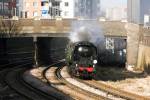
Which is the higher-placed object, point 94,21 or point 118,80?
point 94,21

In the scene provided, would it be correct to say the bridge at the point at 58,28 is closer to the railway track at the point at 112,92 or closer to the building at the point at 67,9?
the railway track at the point at 112,92

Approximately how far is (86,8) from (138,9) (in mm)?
31278

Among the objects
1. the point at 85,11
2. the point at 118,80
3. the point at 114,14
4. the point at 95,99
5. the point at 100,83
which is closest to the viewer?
the point at 95,99

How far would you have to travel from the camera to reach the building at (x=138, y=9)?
491ft

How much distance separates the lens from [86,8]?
452 feet

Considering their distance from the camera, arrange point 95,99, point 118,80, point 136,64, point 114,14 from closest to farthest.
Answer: point 95,99 < point 118,80 < point 136,64 < point 114,14

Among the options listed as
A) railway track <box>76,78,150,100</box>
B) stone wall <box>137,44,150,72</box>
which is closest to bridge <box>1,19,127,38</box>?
stone wall <box>137,44,150,72</box>

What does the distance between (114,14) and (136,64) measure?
136710 mm

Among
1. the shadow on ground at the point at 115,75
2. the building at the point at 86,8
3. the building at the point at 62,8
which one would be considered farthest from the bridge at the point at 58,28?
the building at the point at 86,8

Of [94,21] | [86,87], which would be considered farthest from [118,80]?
[94,21]

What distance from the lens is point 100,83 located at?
3372 cm

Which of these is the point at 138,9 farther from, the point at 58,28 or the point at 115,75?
the point at 115,75

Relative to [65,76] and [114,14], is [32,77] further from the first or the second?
[114,14]

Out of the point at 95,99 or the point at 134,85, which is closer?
the point at 95,99
